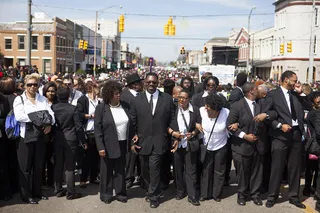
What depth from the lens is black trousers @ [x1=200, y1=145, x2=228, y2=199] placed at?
637cm

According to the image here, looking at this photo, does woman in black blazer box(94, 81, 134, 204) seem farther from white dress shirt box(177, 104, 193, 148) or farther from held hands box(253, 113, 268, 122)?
held hands box(253, 113, 268, 122)

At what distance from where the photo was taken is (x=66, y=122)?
6.23 metres

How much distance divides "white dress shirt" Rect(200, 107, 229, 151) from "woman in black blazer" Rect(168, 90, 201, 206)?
0.13 meters

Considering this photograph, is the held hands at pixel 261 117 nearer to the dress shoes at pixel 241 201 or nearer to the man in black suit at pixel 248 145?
the man in black suit at pixel 248 145

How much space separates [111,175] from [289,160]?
2912mm

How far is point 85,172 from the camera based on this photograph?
7.13 metres

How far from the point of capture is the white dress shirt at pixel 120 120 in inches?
241

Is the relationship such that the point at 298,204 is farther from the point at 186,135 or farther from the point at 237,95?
the point at 237,95

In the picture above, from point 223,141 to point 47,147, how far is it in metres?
3.09

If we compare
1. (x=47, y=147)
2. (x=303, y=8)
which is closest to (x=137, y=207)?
(x=47, y=147)

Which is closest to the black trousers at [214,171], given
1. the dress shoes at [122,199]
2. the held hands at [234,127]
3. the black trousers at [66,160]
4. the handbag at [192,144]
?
the handbag at [192,144]

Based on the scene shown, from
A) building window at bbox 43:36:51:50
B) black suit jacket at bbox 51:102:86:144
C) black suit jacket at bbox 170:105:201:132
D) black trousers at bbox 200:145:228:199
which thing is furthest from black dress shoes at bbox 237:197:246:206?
building window at bbox 43:36:51:50

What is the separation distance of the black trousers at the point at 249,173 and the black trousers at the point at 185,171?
2.34 ft

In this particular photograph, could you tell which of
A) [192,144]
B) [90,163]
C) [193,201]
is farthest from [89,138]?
[193,201]
